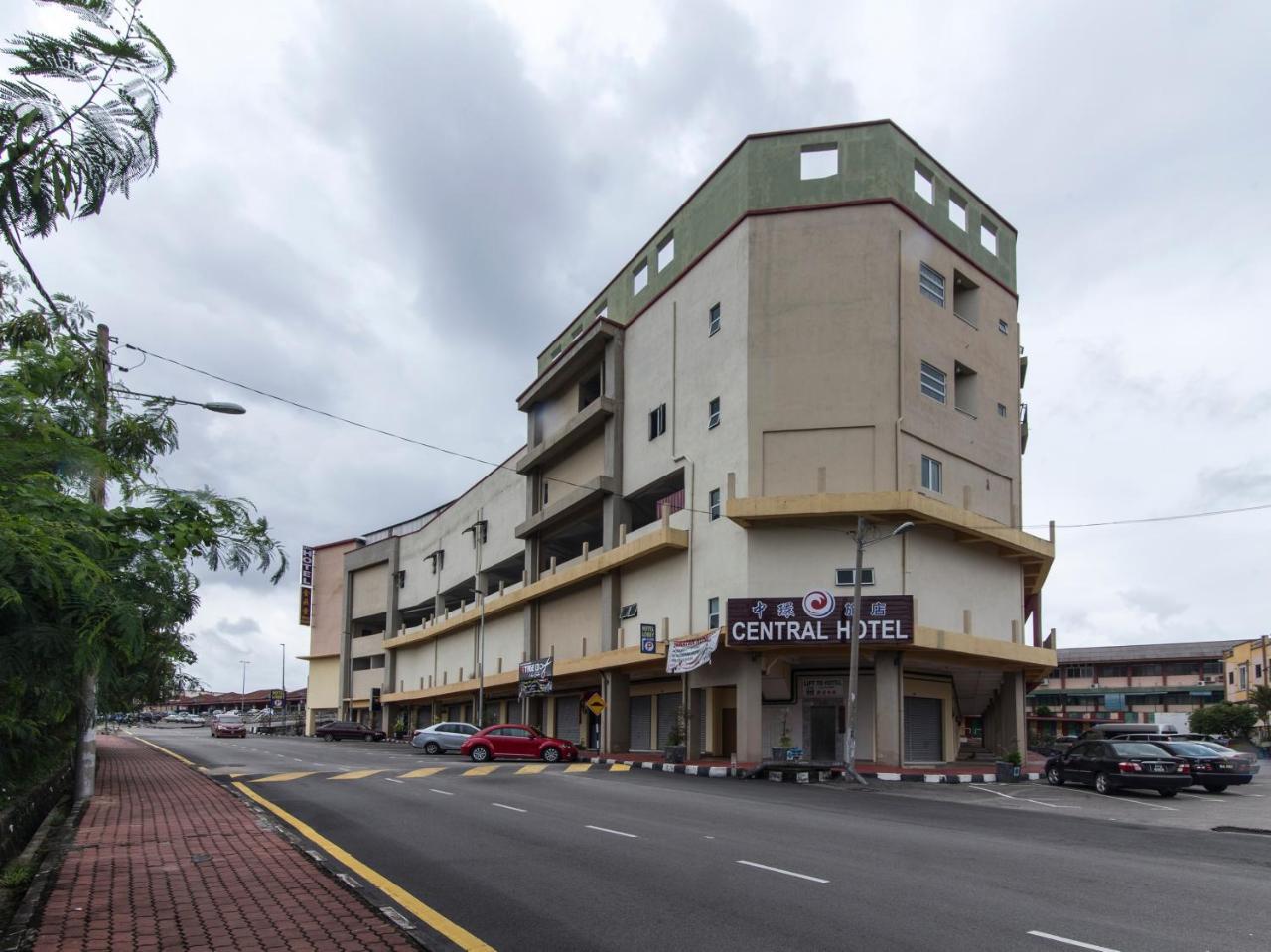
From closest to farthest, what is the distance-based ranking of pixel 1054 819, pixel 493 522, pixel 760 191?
pixel 1054 819 → pixel 760 191 → pixel 493 522

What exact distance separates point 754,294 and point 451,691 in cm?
3913

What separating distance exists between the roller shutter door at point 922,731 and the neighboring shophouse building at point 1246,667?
54.3 metres

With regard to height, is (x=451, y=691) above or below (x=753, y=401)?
below

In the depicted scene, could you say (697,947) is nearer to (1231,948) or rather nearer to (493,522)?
(1231,948)

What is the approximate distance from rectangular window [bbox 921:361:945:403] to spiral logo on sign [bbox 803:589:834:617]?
9.22 meters

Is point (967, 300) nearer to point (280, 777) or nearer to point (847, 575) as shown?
point (847, 575)

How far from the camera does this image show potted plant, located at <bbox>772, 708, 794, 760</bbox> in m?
33.2

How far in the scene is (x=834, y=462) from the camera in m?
34.4

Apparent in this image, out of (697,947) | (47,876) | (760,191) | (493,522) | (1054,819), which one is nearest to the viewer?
(697,947)

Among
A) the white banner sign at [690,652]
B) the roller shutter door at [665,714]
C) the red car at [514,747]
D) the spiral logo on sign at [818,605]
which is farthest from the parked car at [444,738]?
the spiral logo on sign at [818,605]

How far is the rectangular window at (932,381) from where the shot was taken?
1443 inches

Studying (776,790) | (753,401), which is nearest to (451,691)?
(753,401)

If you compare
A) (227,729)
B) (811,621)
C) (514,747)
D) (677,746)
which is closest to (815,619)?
(811,621)

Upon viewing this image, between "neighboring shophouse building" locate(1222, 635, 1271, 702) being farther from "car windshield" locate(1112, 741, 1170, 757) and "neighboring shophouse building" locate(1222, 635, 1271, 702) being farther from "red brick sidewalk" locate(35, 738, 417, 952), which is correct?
"red brick sidewalk" locate(35, 738, 417, 952)
